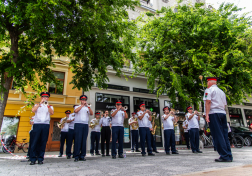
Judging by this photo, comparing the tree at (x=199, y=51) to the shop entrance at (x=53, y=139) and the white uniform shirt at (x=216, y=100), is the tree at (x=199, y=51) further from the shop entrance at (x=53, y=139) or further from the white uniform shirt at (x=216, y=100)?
the shop entrance at (x=53, y=139)

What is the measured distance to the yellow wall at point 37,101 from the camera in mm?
12391

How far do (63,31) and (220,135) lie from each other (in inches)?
257

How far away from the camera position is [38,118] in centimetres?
528

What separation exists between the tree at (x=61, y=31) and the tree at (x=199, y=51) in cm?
465

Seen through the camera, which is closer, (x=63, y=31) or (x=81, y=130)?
(x=81, y=130)

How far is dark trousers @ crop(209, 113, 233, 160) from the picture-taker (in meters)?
3.99

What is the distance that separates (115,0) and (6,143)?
471 inches

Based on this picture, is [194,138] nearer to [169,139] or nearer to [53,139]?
[169,139]

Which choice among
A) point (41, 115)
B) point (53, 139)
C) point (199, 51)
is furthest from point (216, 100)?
point (53, 139)

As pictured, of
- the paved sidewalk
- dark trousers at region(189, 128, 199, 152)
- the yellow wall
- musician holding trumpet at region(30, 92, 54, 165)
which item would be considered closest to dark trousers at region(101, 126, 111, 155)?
the paved sidewalk

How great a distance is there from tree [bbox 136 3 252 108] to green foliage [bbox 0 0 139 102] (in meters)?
4.80

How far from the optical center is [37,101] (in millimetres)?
12953

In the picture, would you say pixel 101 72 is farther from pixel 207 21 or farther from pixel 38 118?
pixel 207 21

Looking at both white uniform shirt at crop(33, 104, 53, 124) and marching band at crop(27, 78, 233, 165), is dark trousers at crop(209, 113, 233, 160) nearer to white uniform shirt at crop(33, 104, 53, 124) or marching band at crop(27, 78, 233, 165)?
marching band at crop(27, 78, 233, 165)
